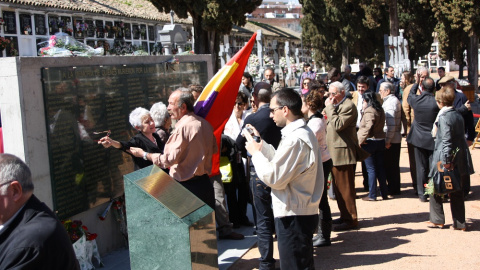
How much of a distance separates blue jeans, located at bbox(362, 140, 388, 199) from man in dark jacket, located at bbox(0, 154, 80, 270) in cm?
672

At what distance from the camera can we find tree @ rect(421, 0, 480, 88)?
27391 millimetres

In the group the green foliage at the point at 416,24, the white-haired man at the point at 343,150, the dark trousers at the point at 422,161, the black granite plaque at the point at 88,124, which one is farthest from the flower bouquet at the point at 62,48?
the green foliage at the point at 416,24

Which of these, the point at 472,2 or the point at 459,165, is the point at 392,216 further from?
the point at 472,2

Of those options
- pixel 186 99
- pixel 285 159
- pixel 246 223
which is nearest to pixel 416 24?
pixel 246 223

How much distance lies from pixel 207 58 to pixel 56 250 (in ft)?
21.9

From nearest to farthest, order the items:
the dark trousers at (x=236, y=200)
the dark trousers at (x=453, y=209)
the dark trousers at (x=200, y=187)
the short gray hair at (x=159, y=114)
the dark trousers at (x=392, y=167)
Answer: the dark trousers at (x=200, y=187), the short gray hair at (x=159, y=114), the dark trousers at (x=453, y=209), the dark trousers at (x=236, y=200), the dark trousers at (x=392, y=167)

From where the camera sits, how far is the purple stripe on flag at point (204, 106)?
6898mm

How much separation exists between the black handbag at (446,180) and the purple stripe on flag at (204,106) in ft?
8.80

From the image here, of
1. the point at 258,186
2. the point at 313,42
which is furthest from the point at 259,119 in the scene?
the point at 313,42

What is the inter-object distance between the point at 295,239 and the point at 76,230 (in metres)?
2.33

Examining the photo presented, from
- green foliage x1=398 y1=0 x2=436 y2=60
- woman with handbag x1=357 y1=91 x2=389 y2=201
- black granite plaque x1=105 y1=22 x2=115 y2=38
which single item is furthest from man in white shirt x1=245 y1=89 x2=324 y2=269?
green foliage x1=398 y1=0 x2=436 y2=60

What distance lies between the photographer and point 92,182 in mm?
6363

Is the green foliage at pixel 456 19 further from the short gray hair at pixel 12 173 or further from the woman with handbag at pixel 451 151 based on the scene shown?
the short gray hair at pixel 12 173

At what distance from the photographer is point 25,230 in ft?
9.23
